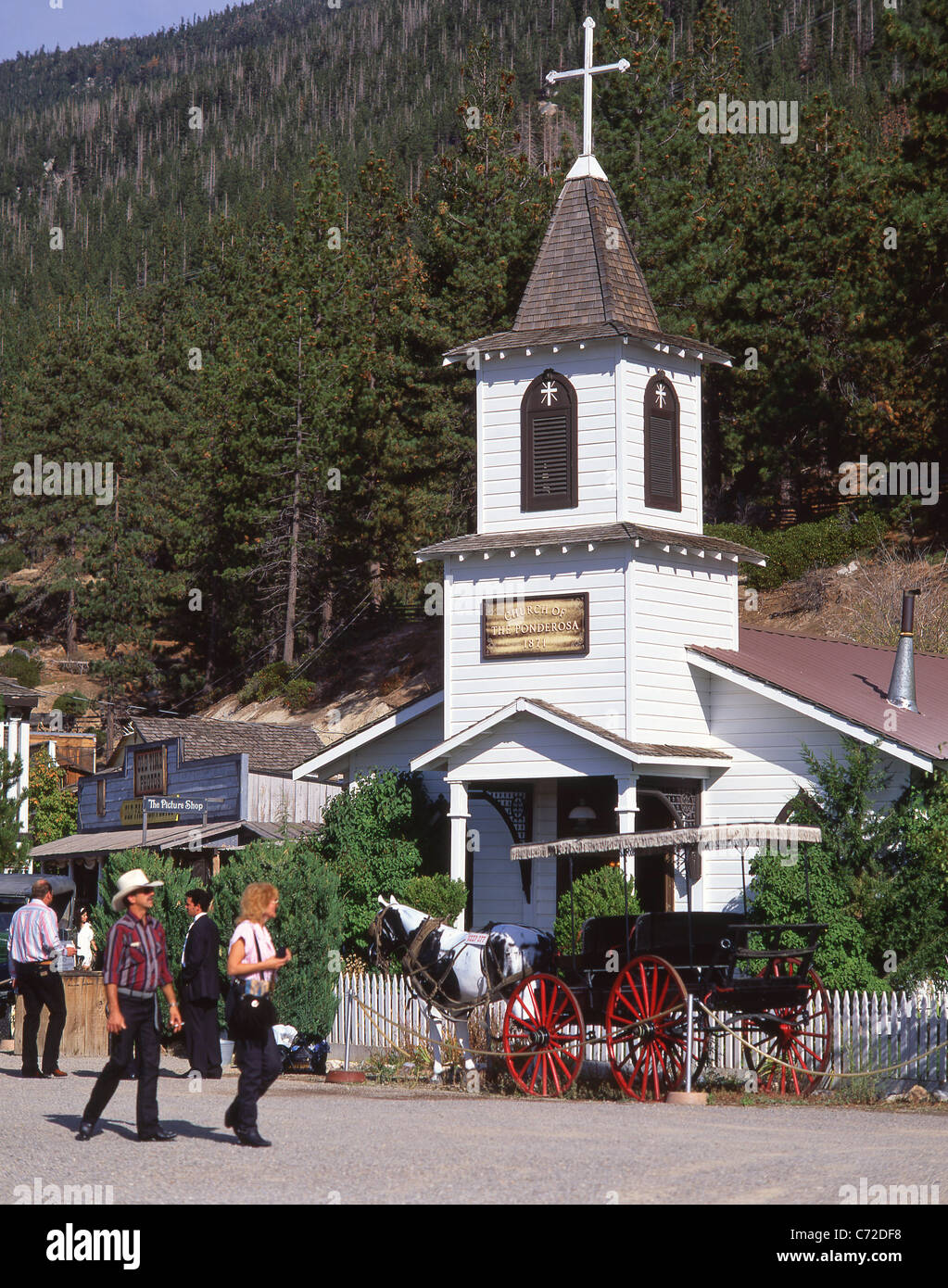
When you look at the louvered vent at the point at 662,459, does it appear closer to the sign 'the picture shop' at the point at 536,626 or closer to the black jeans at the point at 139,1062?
the sign 'the picture shop' at the point at 536,626

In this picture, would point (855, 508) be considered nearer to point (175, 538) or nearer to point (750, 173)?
point (750, 173)

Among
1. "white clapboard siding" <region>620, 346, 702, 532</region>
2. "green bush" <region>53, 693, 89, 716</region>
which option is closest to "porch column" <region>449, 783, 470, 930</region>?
"white clapboard siding" <region>620, 346, 702, 532</region>

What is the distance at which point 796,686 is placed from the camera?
2425 cm

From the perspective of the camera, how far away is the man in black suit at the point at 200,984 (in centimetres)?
1775

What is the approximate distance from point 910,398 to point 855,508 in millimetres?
6043

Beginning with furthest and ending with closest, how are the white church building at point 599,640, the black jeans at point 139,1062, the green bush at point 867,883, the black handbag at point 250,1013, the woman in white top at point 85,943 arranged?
the woman in white top at point 85,943, the white church building at point 599,640, the green bush at point 867,883, the black jeans at point 139,1062, the black handbag at point 250,1013

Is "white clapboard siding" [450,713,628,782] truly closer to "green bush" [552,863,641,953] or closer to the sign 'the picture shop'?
the sign 'the picture shop'

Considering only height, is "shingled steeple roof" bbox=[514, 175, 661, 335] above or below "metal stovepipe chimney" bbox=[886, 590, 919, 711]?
above

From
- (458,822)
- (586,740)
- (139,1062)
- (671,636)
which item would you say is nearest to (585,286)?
(671,636)

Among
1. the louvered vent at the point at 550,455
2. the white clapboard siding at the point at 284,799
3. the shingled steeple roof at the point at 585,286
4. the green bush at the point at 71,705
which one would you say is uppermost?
the shingled steeple roof at the point at 585,286

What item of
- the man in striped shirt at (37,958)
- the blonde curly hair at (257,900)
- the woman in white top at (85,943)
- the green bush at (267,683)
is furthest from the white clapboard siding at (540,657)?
the green bush at (267,683)

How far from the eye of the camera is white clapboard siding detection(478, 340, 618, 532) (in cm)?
2572

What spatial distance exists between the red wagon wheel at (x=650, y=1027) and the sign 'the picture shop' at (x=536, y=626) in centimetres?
850

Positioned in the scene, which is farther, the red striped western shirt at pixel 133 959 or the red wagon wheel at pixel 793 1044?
the red wagon wheel at pixel 793 1044
